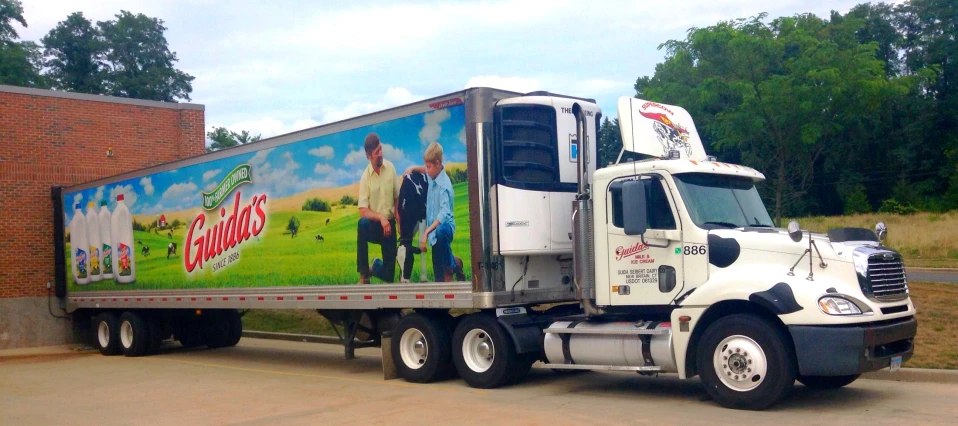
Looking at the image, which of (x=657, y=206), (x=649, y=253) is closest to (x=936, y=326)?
(x=649, y=253)

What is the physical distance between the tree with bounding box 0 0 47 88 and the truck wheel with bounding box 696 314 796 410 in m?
53.7

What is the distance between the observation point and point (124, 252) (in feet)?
59.4

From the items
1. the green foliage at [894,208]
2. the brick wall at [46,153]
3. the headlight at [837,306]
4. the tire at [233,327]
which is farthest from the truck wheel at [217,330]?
the green foliage at [894,208]

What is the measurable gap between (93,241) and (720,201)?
1443 cm

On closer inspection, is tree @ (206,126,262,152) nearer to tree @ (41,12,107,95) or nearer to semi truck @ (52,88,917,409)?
tree @ (41,12,107,95)

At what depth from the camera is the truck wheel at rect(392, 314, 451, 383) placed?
1166 cm

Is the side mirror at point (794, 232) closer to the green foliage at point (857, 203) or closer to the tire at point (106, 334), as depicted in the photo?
the tire at point (106, 334)

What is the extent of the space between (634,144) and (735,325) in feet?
8.05

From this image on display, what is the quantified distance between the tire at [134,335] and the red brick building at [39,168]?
3.41 meters

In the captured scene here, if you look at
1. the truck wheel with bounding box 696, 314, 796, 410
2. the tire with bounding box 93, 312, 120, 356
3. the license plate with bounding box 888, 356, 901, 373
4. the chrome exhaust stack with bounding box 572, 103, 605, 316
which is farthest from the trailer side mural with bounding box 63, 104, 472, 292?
the license plate with bounding box 888, 356, 901, 373

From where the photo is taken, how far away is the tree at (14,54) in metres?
54.4

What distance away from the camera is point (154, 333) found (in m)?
17.9

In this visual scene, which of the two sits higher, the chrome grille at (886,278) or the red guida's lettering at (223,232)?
the red guida's lettering at (223,232)

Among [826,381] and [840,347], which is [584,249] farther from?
[840,347]
